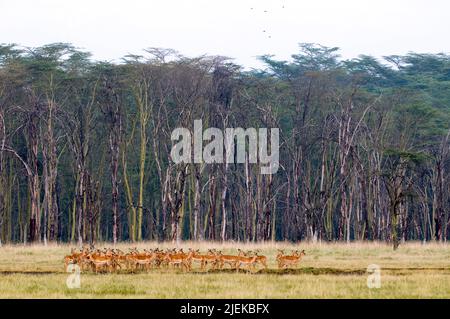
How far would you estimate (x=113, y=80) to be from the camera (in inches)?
2175

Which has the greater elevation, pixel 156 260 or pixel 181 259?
pixel 181 259

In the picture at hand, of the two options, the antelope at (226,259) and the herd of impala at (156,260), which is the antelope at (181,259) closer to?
the herd of impala at (156,260)

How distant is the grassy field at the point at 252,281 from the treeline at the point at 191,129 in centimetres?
1443

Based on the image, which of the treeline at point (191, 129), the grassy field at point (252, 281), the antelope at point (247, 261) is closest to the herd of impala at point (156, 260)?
the antelope at point (247, 261)

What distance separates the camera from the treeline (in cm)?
4956

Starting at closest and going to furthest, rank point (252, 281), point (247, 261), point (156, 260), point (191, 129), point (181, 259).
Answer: point (252, 281), point (247, 261), point (181, 259), point (156, 260), point (191, 129)

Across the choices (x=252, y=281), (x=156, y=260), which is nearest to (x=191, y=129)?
(x=156, y=260)

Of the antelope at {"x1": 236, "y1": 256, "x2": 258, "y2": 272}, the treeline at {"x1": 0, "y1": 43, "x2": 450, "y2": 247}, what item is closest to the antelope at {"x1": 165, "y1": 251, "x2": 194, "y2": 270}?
the antelope at {"x1": 236, "y1": 256, "x2": 258, "y2": 272}

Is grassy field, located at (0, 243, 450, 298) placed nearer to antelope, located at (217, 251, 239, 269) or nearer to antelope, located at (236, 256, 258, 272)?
antelope, located at (236, 256, 258, 272)

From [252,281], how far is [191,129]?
27084 mm

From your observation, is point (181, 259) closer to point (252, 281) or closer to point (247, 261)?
point (247, 261)

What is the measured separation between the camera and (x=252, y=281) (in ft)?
80.6

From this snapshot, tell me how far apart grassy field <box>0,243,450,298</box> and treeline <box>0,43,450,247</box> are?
14.4 meters
